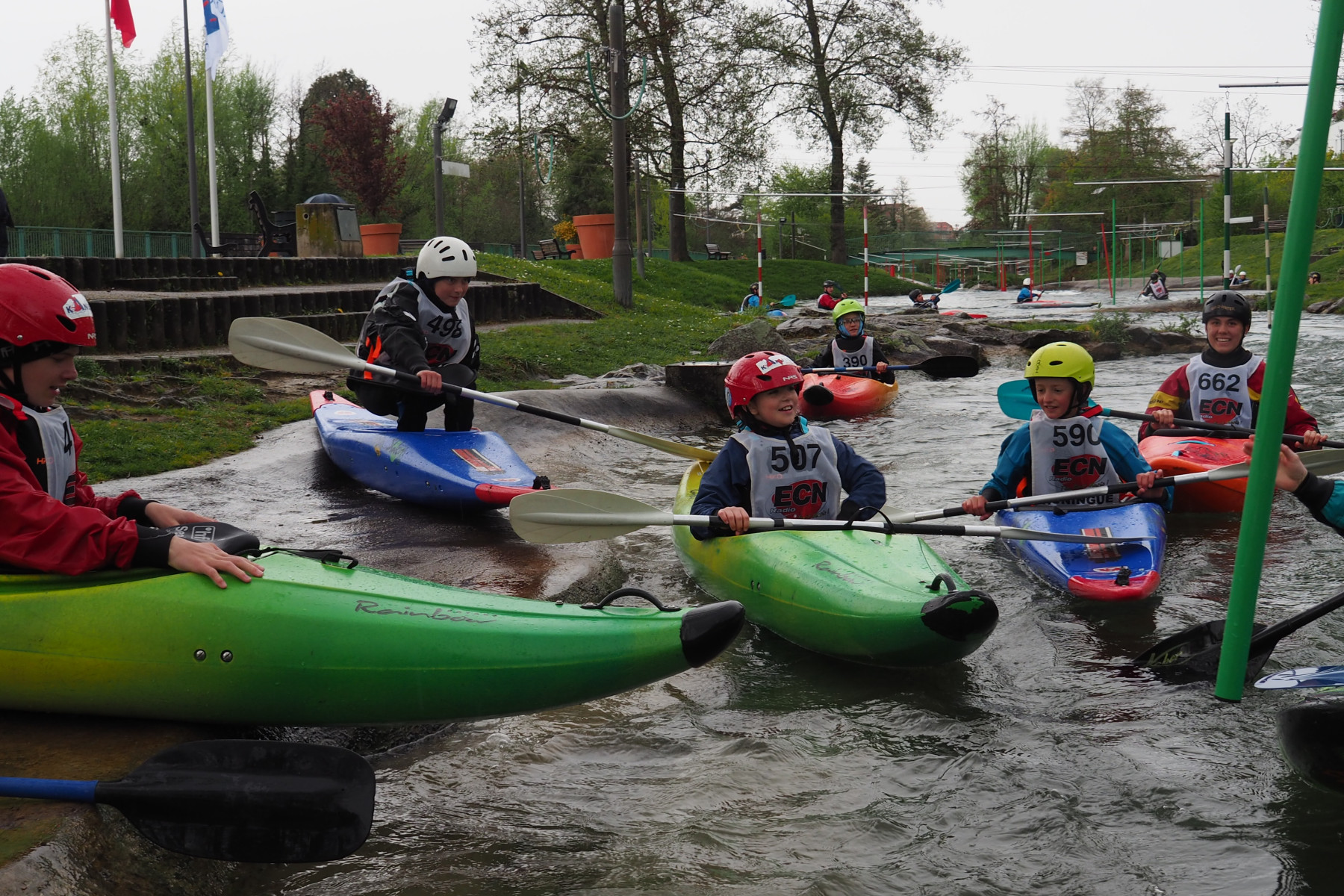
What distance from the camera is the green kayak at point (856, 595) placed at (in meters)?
3.86

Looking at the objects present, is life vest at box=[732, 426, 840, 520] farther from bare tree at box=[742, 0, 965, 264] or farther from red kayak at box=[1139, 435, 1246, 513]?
bare tree at box=[742, 0, 965, 264]

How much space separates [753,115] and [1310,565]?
2468 centimetres

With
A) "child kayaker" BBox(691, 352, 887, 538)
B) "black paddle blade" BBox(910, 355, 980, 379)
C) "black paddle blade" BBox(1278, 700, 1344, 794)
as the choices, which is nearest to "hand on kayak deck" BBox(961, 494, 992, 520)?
"child kayaker" BBox(691, 352, 887, 538)

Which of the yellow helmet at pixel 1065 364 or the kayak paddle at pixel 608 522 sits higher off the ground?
the yellow helmet at pixel 1065 364

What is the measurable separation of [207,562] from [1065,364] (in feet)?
13.7

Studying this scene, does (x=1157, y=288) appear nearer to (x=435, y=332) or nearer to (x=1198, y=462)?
(x=1198, y=462)

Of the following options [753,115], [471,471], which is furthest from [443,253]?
→ [753,115]

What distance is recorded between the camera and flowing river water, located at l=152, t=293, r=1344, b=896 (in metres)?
2.93

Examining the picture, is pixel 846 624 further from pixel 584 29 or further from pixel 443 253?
pixel 584 29

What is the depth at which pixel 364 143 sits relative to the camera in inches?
1192

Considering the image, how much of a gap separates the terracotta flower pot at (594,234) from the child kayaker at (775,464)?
2176 cm

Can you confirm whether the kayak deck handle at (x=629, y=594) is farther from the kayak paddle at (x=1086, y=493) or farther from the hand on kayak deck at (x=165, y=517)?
the kayak paddle at (x=1086, y=493)

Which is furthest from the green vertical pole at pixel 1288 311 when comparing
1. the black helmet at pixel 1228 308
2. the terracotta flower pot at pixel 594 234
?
the terracotta flower pot at pixel 594 234

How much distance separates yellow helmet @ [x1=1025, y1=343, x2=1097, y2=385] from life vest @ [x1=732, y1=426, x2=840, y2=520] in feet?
4.39
